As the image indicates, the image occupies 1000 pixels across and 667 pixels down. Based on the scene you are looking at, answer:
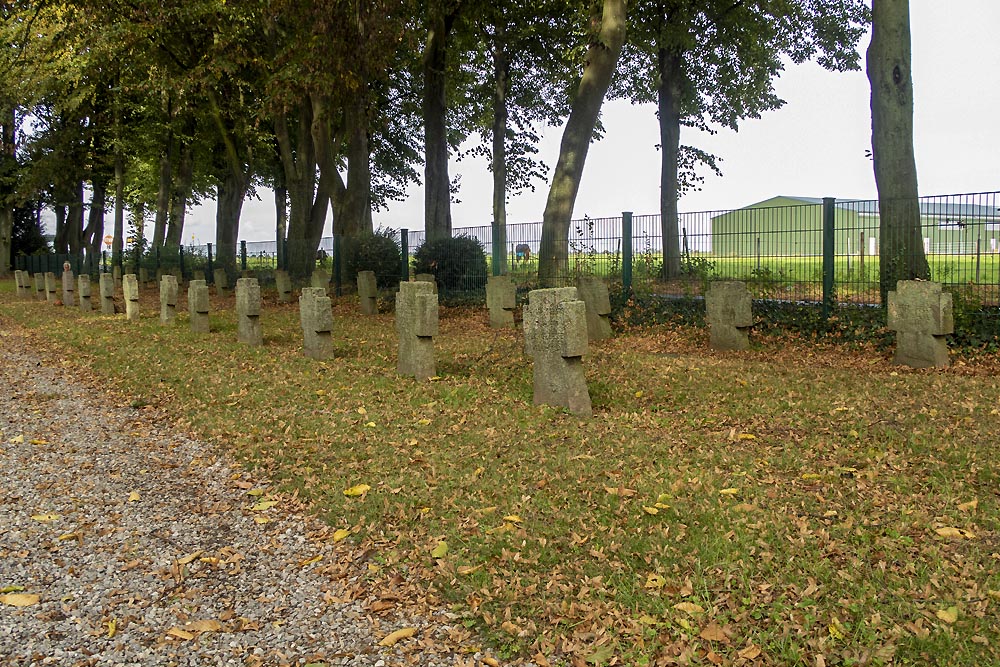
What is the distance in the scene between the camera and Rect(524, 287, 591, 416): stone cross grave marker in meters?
8.24

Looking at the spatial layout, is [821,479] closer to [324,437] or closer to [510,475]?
[510,475]

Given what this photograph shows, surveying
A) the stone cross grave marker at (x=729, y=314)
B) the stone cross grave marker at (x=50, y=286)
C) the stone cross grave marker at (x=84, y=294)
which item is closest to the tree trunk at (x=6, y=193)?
the stone cross grave marker at (x=50, y=286)

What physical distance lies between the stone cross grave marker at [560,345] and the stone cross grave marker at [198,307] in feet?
30.6

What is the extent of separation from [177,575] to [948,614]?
4.02 meters

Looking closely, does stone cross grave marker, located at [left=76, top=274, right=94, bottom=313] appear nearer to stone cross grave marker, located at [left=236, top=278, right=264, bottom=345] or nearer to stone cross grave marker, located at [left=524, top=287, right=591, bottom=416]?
stone cross grave marker, located at [left=236, top=278, right=264, bottom=345]

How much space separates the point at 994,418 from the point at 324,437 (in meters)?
5.95

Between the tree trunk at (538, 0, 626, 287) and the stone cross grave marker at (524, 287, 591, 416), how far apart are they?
Answer: 8472mm

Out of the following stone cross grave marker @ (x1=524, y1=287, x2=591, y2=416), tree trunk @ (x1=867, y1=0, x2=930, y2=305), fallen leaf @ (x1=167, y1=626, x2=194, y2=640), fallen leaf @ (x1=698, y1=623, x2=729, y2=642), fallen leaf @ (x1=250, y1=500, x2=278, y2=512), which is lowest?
fallen leaf @ (x1=167, y1=626, x2=194, y2=640)

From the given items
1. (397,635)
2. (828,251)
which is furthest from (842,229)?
(397,635)

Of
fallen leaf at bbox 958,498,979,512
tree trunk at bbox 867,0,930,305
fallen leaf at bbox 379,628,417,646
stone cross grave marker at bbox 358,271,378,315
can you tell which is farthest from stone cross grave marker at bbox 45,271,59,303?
fallen leaf at bbox 958,498,979,512

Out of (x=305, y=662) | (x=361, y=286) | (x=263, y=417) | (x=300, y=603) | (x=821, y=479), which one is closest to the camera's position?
(x=305, y=662)

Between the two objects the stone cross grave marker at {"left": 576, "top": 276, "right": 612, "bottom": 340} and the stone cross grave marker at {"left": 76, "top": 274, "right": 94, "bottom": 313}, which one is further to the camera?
the stone cross grave marker at {"left": 76, "top": 274, "right": 94, "bottom": 313}

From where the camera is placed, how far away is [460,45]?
2709 centimetres

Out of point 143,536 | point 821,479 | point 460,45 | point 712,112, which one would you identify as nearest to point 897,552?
point 821,479
